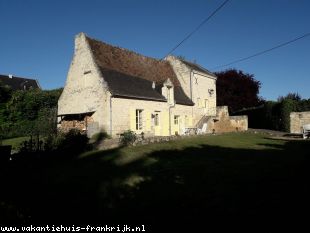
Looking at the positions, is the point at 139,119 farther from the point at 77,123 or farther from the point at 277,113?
the point at 277,113

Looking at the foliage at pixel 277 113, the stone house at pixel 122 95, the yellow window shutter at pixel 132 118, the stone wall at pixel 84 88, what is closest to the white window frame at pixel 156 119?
the stone house at pixel 122 95

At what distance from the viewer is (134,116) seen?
72.0ft

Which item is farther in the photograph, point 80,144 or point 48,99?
point 48,99

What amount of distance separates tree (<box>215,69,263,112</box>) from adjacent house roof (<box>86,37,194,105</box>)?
590 inches

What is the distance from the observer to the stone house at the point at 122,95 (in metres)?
20.9

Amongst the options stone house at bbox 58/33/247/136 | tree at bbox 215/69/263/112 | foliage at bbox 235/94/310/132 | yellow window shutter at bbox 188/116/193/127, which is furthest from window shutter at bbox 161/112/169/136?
tree at bbox 215/69/263/112

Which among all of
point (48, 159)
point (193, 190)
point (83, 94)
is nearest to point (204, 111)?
point (83, 94)

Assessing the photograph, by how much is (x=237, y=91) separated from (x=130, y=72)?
22.9 meters

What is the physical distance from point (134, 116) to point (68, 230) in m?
16.9

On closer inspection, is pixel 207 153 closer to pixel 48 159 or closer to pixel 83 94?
pixel 48 159

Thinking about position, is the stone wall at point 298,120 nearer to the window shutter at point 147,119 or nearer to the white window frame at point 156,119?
the white window frame at point 156,119

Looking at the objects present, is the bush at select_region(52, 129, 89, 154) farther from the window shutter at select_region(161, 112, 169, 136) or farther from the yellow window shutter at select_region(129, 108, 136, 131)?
the window shutter at select_region(161, 112, 169, 136)

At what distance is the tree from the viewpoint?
42656 millimetres

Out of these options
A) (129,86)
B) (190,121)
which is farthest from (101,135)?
(190,121)
